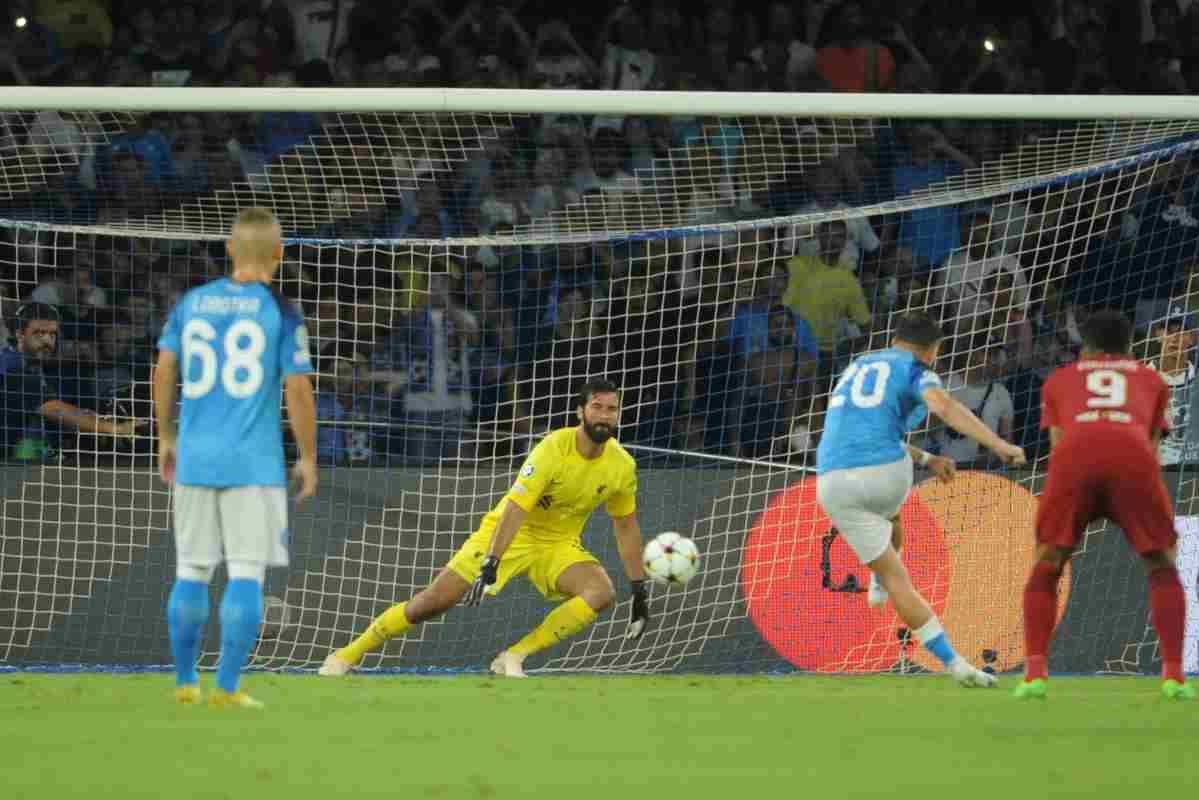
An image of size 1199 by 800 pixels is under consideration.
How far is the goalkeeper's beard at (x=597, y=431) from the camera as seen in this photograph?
10.4 metres

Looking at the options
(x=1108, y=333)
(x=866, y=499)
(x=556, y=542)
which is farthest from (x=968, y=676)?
(x=556, y=542)

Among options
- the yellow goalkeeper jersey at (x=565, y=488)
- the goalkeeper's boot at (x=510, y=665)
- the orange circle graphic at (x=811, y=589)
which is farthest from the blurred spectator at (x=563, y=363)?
the goalkeeper's boot at (x=510, y=665)

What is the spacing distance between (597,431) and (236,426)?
4078 millimetres

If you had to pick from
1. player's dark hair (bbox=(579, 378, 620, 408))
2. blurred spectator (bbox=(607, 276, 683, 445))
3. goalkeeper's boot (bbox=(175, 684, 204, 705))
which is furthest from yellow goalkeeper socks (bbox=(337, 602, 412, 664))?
goalkeeper's boot (bbox=(175, 684, 204, 705))

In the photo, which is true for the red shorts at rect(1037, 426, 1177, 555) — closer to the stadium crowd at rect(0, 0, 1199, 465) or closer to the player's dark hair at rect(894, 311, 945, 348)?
the player's dark hair at rect(894, 311, 945, 348)

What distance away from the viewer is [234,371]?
6574mm

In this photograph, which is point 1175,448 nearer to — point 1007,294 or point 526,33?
point 1007,294

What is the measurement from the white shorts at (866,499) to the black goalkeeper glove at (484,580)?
2.02 m

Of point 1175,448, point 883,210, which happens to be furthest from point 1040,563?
point 1175,448

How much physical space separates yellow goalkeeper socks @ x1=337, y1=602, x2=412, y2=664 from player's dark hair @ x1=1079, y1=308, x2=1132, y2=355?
176 inches

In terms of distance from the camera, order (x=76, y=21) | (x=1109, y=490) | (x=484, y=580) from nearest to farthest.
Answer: (x=1109, y=490) → (x=484, y=580) → (x=76, y=21)

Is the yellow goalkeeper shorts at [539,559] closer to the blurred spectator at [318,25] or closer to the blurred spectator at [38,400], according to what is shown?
the blurred spectator at [38,400]

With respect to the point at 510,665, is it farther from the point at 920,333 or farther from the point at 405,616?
the point at 920,333

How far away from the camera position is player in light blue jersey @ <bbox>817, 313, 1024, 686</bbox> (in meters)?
8.80
